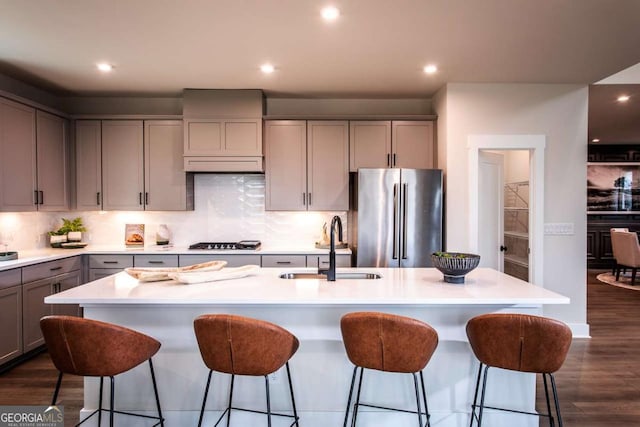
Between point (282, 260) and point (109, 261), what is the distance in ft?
5.91

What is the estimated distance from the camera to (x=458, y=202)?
420cm

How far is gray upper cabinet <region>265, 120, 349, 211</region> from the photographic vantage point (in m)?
4.50

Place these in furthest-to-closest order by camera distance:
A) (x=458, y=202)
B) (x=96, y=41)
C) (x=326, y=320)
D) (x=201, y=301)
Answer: (x=458, y=202) → (x=96, y=41) → (x=326, y=320) → (x=201, y=301)

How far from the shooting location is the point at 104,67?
367 cm

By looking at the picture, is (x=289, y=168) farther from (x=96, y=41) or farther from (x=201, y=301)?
(x=201, y=301)

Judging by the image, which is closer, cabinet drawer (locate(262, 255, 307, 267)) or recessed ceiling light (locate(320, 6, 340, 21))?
recessed ceiling light (locate(320, 6, 340, 21))

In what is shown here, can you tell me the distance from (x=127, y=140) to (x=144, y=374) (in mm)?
2932

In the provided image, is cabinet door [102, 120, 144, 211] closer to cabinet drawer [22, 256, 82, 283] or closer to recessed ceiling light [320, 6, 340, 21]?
cabinet drawer [22, 256, 82, 283]

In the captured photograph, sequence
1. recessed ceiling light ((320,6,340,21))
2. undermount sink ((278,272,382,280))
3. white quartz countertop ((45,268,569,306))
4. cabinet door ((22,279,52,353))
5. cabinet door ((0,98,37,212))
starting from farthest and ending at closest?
cabinet door ((0,98,37,212)), cabinet door ((22,279,52,353)), undermount sink ((278,272,382,280)), recessed ceiling light ((320,6,340,21)), white quartz countertop ((45,268,569,306))

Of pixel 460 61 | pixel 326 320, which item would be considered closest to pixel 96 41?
pixel 326 320

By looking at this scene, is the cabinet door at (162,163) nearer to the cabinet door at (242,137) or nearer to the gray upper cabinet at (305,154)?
the cabinet door at (242,137)

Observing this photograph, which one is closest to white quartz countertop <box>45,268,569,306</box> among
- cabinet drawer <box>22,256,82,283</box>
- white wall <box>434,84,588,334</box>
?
cabinet drawer <box>22,256,82,283</box>

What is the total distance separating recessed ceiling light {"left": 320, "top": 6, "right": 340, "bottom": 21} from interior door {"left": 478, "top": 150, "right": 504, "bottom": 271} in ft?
7.99

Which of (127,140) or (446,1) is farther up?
(446,1)
